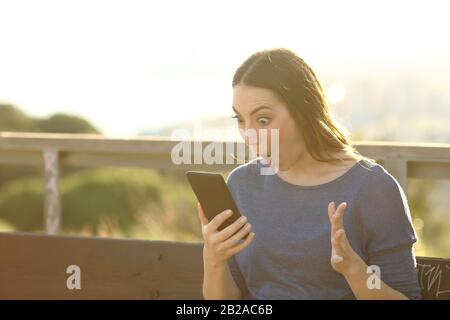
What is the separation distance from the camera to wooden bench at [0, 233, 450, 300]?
3098mm

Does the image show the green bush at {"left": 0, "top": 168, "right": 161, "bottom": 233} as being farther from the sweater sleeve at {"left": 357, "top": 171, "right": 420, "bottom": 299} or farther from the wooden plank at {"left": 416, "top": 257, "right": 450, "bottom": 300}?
the sweater sleeve at {"left": 357, "top": 171, "right": 420, "bottom": 299}

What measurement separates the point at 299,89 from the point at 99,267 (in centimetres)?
113

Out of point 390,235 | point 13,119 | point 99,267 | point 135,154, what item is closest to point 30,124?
point 13,119

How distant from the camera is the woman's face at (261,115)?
253cm

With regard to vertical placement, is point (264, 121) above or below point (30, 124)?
below

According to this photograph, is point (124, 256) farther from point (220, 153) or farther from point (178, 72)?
point (178, 72)

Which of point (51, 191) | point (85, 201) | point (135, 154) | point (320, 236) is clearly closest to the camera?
point (320, 236)

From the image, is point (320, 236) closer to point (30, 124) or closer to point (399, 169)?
point (399, 169)

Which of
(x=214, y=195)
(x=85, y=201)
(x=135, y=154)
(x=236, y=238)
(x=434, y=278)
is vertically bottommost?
(x=434, y=278)

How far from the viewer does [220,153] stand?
→ 3.86 metres

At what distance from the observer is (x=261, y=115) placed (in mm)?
2533
